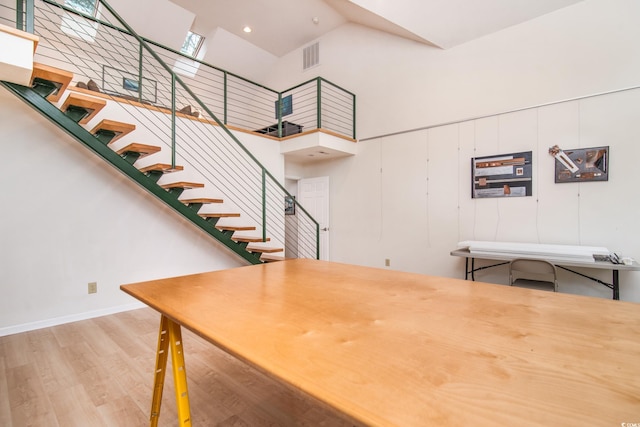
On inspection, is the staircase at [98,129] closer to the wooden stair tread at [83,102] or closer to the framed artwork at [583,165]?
the wooden stair tread at [83,102]

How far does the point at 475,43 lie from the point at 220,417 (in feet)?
16.9

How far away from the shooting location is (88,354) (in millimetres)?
2410

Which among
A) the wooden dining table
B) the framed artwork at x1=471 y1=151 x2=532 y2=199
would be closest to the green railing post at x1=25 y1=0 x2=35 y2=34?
the wooden dining table

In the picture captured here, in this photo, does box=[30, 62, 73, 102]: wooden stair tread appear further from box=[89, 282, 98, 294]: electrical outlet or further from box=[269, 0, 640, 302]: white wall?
box=[269, 0, 640, 302]: white wall

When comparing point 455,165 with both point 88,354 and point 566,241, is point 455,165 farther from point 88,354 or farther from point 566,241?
point 88,354

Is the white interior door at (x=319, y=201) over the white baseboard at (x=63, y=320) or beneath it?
over

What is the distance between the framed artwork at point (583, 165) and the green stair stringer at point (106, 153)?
4.12 m

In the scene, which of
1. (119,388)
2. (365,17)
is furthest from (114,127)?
(365,17)

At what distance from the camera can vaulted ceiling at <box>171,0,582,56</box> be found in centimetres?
372

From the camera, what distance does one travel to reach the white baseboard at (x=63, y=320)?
9.32 feet

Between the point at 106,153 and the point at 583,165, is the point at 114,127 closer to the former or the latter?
the point at 106,153

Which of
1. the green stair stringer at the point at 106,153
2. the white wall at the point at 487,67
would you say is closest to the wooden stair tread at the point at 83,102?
the green stair stringer at the point at 106,153

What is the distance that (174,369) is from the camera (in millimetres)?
1215

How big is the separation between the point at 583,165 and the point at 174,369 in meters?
4.44
